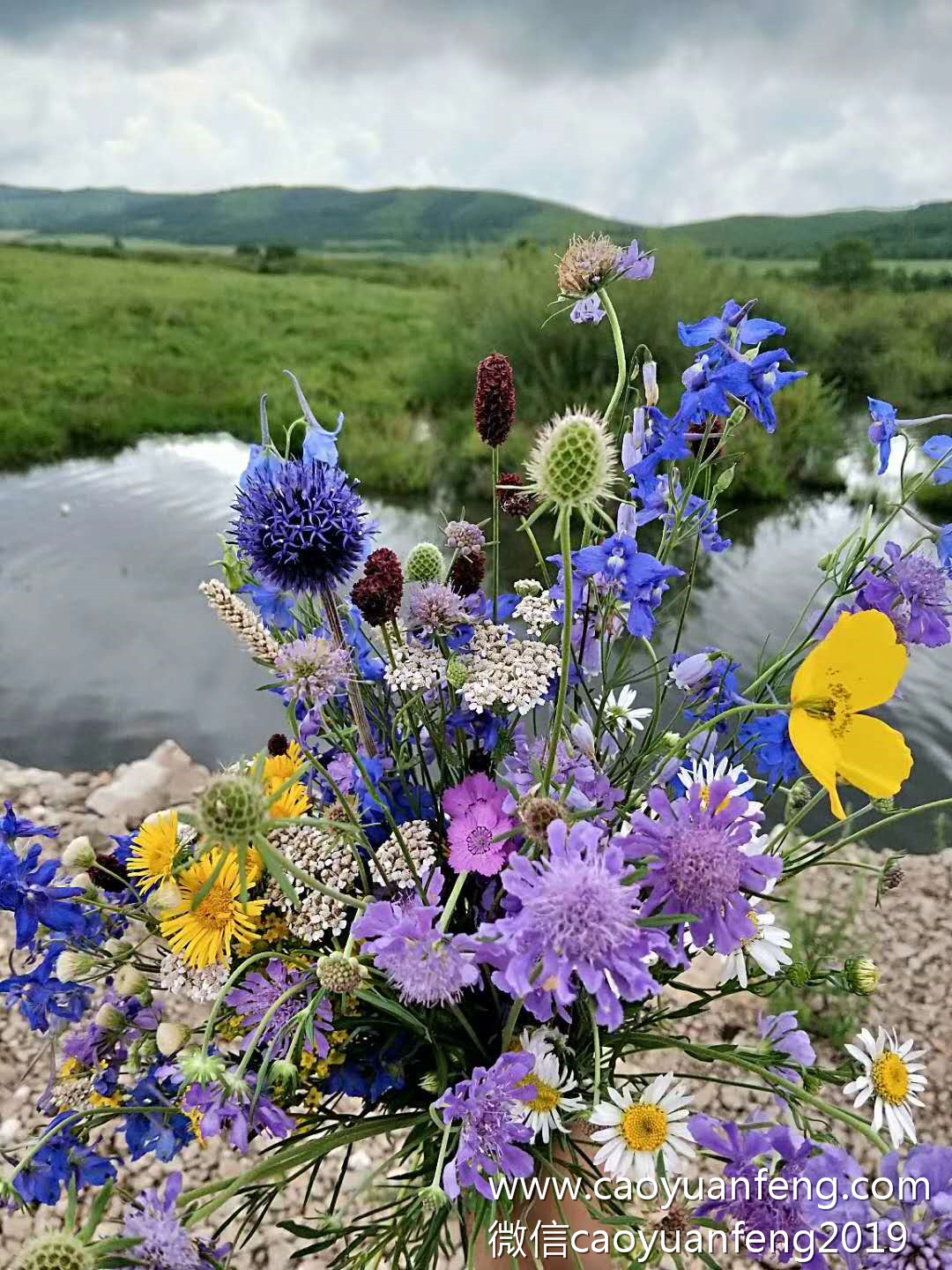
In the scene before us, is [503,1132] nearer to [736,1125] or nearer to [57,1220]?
[736,1125]

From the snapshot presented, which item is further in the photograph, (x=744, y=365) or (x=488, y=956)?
(x=744, y=365)

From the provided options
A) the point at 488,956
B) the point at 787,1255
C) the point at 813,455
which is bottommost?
the point at 813,455

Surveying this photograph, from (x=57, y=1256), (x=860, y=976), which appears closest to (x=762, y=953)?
(x=860, y=976)

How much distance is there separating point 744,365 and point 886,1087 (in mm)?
691

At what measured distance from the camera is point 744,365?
2.53 feet

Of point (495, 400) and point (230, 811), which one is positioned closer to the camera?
point (230, 811)

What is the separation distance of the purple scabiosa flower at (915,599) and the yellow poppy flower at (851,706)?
115 millimetres

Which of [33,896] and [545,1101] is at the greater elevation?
[33,896]

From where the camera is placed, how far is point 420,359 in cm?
948

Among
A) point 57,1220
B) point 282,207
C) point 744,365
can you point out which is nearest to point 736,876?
point 744,365

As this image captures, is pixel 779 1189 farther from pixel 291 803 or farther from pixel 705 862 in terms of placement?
pixel 291 803

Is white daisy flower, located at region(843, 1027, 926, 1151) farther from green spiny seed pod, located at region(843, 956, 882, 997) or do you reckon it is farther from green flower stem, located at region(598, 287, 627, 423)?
green flower stem, located at region(598, 287, 627, 423)

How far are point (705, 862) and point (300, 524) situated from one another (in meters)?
0.40

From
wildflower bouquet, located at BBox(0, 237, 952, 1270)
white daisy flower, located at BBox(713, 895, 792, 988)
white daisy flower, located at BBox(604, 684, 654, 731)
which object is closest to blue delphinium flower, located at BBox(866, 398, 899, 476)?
wildflower bouquet, located at BBox(0, 237, 952, 1270)
